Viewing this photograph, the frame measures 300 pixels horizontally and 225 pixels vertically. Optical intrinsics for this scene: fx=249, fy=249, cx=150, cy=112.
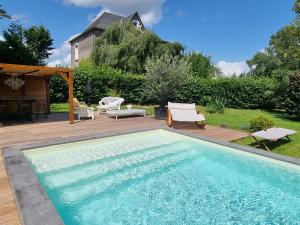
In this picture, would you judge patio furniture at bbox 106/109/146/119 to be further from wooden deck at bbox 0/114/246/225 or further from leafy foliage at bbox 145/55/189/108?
wooden deck at bbox 0/114/246/225

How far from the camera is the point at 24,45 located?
22.3 meters

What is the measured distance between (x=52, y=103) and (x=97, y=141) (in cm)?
1213

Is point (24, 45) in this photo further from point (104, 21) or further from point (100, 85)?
point (104, 21)

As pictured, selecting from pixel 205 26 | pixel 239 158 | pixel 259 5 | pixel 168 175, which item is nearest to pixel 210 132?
pixel 239 158

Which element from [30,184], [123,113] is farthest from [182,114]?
[30,184]

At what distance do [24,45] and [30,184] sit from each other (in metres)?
21.3

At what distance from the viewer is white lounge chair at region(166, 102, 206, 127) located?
10333mm

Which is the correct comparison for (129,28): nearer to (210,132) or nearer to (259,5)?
(259,5)

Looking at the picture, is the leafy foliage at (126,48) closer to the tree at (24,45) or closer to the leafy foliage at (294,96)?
the tree at (24,45)

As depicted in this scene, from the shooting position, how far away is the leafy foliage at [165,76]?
12.0 metres

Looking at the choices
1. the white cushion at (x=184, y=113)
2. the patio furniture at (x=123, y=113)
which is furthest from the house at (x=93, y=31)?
the white cushion at (x=184, y=113)

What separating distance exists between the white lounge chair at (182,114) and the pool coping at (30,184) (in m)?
2.46

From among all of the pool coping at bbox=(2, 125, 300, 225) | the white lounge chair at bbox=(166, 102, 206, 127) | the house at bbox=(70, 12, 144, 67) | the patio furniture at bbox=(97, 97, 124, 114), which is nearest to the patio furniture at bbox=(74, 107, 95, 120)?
the patio furniture at bbox=(97, 97, 124, 114)

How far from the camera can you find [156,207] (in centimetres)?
439
